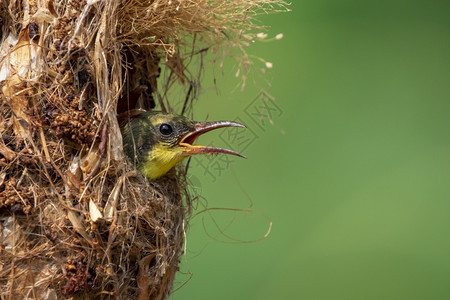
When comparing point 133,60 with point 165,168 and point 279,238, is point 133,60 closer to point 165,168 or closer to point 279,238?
point 165,168

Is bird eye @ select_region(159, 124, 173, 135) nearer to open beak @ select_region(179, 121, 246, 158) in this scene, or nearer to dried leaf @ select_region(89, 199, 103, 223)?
open beak @ select_region(179, 121, 246, 158)

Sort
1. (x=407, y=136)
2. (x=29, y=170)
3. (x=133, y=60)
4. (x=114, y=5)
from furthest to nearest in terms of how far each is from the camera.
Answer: (x=407, y=136) < (x=133, y=60) < (x=114, y=5) < (x=29, y=170)

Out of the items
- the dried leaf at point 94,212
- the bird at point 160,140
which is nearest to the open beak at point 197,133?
the bird at point 160,140

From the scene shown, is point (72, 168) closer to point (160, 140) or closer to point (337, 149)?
point (160, 140)

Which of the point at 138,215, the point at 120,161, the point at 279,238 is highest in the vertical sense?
the point at 279,238

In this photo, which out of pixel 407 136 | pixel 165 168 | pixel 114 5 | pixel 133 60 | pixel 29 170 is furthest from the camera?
pixel 407 136

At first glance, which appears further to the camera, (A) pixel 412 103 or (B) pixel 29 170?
(A) pixel 412 103

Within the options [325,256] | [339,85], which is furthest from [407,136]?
[325,256]

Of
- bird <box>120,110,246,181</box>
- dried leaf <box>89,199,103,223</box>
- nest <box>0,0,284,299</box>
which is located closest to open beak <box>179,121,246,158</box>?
bird <box>120,110,246,181</box>
